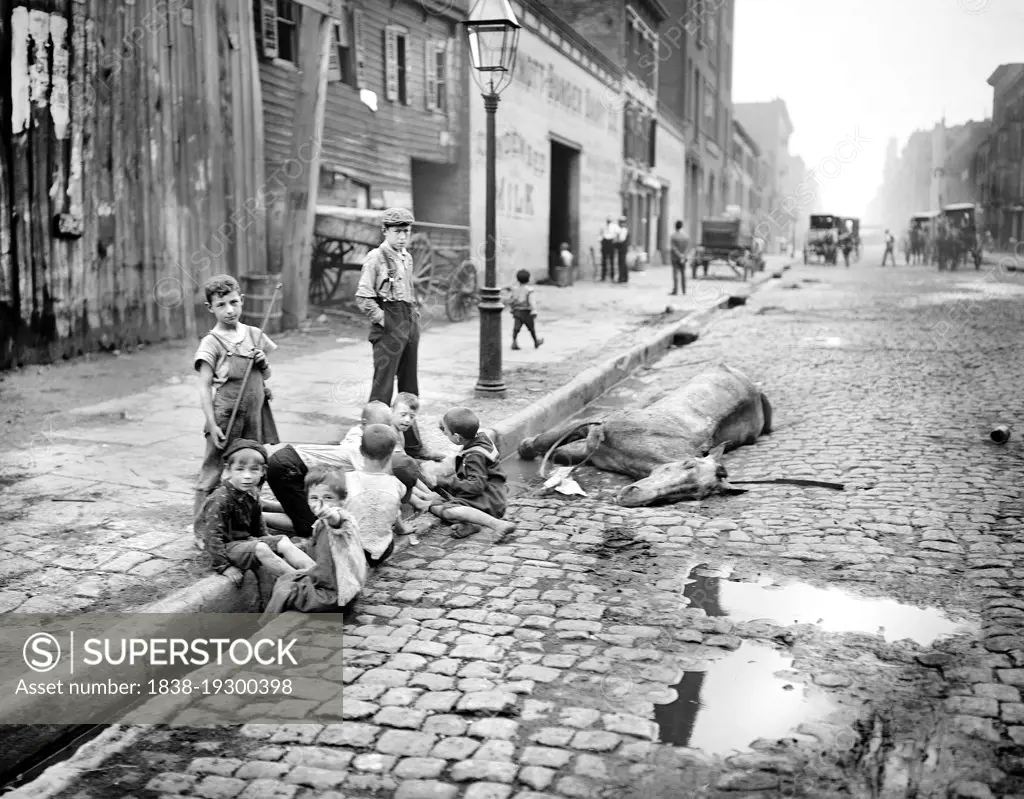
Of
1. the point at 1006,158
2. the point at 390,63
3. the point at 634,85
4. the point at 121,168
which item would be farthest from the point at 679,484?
the point at 1006,158

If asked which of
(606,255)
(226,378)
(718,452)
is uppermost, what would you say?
(606,255)

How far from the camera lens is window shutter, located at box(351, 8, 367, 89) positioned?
15.9m

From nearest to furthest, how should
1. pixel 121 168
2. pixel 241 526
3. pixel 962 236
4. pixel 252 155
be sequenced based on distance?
pixel 241 526
pixel 121 168
pixel 252 155
pixel 962 236

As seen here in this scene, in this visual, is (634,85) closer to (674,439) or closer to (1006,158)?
(674,439)

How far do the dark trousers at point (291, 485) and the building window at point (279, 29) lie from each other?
10539 mm

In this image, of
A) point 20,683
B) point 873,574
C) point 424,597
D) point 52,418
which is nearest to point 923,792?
point 873,574

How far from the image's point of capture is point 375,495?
4559mm

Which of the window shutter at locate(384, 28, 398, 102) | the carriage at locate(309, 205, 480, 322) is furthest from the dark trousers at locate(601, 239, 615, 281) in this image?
the carriage at locate(309, 205, 480, 322)

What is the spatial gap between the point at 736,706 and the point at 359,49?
14.8 m

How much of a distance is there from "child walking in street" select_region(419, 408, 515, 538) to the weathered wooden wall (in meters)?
5.38

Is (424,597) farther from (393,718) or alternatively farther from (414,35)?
(414,35)

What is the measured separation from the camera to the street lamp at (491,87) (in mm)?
8469

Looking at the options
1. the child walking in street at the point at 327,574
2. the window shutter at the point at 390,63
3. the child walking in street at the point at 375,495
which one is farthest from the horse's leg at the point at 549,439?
the window shutter at the point at 390,63

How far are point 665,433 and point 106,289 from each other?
6.34 meters
